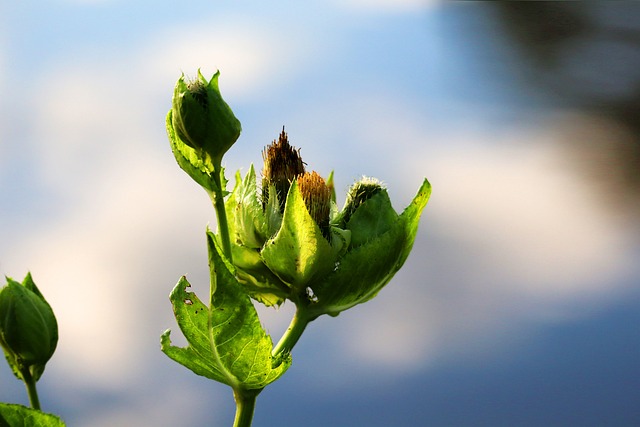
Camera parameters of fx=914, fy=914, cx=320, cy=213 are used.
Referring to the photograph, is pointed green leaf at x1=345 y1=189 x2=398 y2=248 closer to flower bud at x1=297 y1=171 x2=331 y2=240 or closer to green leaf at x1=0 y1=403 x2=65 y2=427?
flower bud at x1=297 y1=171 x2=331 y2=240

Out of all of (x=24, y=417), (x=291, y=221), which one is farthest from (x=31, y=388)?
(x=291, y=221)

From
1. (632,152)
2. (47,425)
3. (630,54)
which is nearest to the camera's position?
(47,425)

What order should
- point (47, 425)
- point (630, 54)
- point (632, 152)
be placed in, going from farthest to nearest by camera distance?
point (630, 54)
point (632, 152)
point (47, 425)

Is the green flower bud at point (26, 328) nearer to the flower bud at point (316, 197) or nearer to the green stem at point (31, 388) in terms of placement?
the green stem at point (31, 388)

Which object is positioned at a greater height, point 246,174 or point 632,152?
point 632,152

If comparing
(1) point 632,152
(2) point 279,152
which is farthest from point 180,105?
(1) point 632,152

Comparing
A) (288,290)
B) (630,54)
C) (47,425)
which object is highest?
(630,54)

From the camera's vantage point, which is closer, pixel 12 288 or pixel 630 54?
pixel 12 288

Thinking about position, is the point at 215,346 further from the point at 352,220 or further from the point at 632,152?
the point at 632,152
